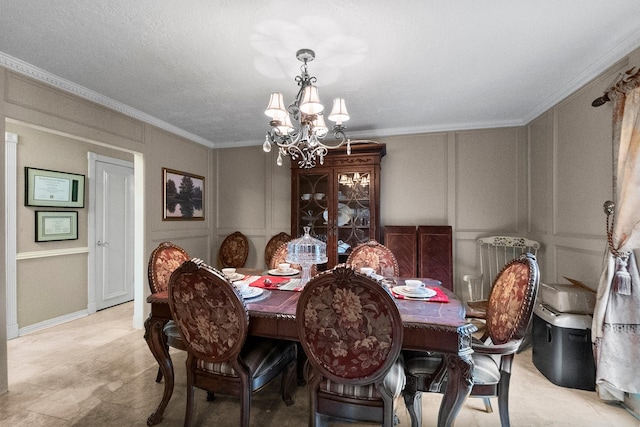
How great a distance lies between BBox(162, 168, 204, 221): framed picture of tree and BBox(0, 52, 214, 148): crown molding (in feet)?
1.79

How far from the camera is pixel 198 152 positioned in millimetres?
4094

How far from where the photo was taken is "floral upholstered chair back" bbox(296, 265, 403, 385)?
1.21 meters

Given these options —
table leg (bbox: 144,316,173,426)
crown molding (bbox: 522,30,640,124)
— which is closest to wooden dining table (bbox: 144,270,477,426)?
table leg (bbox: 144,316,173,426)

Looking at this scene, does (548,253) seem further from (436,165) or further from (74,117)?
(74,117)

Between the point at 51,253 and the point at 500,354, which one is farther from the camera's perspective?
the point at 51,253

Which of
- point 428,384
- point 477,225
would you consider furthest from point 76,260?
point 477,225

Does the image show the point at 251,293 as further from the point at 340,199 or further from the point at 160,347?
the point at 340,199

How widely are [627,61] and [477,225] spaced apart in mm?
1921

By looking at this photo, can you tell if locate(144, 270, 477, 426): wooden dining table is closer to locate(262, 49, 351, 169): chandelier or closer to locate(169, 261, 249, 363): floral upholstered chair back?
locate(169, 261, 249, 363): floral upholstered chair back

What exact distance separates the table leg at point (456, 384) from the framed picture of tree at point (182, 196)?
3.31 meters

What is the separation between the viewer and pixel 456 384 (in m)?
1.40

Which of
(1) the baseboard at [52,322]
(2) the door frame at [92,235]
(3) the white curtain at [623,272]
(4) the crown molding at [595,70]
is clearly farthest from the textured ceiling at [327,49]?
(1) the baseboard at [52,322]

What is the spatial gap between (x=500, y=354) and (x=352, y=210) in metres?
2.28

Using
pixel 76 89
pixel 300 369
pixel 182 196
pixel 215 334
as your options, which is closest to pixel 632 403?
pixel 300 369
